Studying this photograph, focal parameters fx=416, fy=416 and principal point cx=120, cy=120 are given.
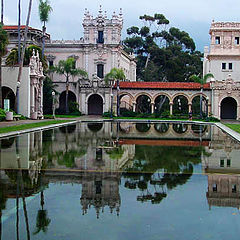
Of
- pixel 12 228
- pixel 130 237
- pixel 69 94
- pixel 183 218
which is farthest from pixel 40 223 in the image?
pixel 69 94

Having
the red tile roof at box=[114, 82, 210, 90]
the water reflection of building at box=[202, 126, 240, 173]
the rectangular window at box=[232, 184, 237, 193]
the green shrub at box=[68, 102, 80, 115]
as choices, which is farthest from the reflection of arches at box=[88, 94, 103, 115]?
the rectangular window at box=[232, 184, 237, 193]

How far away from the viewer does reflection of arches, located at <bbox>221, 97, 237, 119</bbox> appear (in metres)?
57.2

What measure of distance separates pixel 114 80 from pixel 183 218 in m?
50.1

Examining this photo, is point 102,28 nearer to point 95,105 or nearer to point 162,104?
point 95,105

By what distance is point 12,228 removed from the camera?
6.48 m

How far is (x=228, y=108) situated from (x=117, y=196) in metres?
51.2

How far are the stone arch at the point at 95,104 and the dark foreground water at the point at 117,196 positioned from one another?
4575 centimetres

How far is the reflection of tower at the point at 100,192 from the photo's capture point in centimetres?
789

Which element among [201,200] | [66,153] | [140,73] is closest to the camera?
[201,200]

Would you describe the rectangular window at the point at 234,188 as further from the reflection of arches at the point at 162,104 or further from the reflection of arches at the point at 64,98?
the reflection of arches at the point at 162,104

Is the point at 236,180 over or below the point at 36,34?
below

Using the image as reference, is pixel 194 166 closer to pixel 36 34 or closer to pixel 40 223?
pixel 40 223

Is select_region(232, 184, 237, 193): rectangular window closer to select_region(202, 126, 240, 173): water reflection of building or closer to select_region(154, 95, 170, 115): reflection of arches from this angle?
select_region(202, 126, 240, 173): water reflection of building

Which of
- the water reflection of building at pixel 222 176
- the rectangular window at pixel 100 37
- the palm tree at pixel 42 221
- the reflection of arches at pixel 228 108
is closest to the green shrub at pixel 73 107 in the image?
the rectangular window at pixel 100 37
